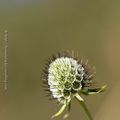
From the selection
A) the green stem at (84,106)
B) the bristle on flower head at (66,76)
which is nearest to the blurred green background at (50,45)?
the bristle on flower head at (66,76)

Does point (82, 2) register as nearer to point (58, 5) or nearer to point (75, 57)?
point (58, 5)

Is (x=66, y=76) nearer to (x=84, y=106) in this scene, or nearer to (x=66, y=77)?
(x=66, y=77)

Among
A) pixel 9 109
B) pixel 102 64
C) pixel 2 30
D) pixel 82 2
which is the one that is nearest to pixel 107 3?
pixel 82 2

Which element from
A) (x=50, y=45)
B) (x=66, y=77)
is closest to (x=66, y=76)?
(x=66, y=77)

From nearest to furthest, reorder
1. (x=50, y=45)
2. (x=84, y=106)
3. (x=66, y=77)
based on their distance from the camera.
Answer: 1. (x=84, y=106)
2. (x=66, y=77)
3. (x=50, y=45)

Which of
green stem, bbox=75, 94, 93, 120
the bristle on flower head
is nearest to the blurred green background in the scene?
the bristle on flower head
